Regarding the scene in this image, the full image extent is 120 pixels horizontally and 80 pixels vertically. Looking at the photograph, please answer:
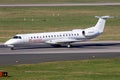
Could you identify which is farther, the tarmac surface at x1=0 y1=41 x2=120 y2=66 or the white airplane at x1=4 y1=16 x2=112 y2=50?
the white airplane at x1=4 y1=16 x2=112 y2=50

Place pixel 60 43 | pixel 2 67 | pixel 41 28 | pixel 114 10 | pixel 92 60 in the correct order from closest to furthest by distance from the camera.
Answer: pixel 2 67 → pixel 92 60 → pixel 60 43 → pixel 41 28 → pixel 114 10

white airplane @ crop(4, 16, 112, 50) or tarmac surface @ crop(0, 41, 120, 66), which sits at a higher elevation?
white airplane @ crop(4, 16, 112, 50)

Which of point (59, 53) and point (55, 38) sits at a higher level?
point (55, 38)

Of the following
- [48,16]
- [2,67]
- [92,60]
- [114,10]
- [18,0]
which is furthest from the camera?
[18,0]

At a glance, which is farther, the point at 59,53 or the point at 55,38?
the point at 55,38

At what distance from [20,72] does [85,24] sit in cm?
4680

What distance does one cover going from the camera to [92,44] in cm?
7119

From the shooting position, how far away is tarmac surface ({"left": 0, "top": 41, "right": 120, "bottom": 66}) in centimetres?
5603

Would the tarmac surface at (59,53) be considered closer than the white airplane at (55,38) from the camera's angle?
Yes

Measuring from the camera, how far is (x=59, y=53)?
61.8m

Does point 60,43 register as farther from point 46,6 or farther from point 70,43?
point 46,6

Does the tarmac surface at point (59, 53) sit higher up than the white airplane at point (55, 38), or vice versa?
the white airplane at point (55, 38)

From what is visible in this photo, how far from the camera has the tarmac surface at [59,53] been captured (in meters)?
56.0

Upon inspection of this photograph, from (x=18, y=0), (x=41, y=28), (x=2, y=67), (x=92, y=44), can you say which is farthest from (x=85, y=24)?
(x=18, y=0)
